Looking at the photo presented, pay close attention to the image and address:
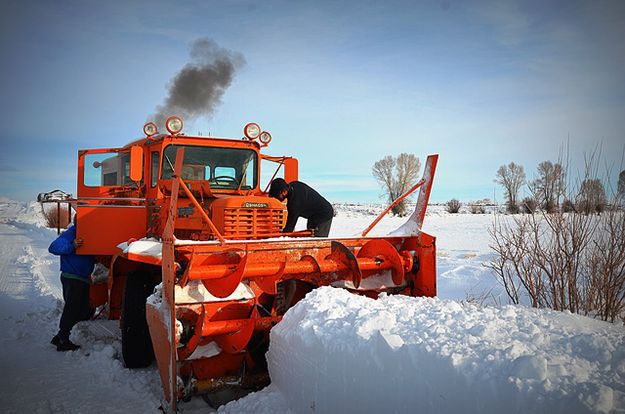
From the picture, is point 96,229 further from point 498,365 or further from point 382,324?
point 498,365

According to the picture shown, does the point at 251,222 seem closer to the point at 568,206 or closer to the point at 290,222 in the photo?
the point at 290,222

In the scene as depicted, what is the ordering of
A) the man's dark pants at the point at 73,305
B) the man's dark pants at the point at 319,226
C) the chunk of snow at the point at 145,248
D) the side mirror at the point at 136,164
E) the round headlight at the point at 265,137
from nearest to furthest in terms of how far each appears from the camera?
the chunk of snow at the point at 145,248
the side mirror at the point at 136,164
the man's dark pants at the point at 73,305
the man's dark pants at the point at 319,226
the round headlight at the point at 265,137

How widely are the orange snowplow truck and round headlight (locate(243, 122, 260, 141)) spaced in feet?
0.05

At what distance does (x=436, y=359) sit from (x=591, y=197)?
3521mm

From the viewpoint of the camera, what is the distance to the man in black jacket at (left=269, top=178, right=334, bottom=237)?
5755mm

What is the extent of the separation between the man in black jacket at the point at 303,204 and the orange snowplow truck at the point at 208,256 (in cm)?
25

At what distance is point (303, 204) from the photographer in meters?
5.92

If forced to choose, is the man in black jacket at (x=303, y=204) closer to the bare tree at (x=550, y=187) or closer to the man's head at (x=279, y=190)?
the man's head at (x=279, y=190)

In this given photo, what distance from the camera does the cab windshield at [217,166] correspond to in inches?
224

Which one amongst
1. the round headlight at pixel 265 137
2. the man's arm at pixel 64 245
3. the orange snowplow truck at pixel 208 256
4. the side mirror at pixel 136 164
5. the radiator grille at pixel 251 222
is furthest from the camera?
the round headlight at pixel 265 137

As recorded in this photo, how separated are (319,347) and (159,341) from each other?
159cm

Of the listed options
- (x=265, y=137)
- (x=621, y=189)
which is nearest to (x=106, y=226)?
(x=265, y=137)

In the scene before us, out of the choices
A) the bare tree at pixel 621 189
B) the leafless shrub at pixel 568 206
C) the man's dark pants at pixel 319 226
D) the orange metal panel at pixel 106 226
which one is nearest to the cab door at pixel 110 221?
the orange metal panel at pixel 106 226

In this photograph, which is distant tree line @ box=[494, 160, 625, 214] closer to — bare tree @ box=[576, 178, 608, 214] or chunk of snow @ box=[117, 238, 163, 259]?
bare tree @ box=[576, 178, 608, 214]
